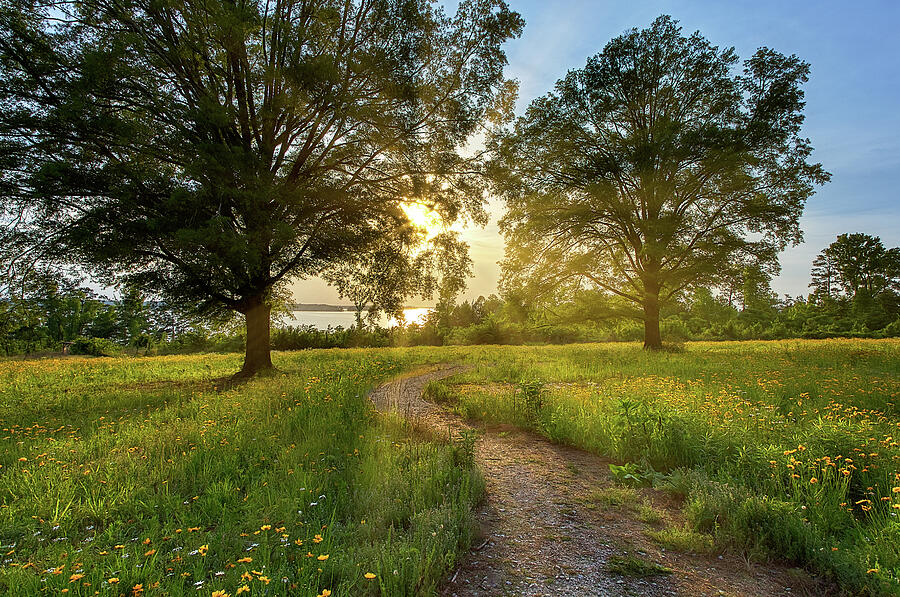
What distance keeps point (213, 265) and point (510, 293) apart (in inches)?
540

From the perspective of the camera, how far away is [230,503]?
380 cm

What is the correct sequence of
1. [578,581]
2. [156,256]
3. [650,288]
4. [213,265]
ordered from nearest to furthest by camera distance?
[578,581] → [213,265] → [156,256] → [650,288]

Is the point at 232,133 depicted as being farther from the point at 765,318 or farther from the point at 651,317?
the point at 765,318

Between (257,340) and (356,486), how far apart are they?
32.9ft

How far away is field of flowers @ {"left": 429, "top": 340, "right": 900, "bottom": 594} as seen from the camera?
308cm

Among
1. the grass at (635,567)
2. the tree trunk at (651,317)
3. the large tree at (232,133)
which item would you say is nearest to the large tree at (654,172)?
the tree trunk at (651,317)

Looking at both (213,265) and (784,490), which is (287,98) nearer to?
(213,265)

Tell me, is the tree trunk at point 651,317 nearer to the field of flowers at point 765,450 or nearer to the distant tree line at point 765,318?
the distant tree line at point 765,318

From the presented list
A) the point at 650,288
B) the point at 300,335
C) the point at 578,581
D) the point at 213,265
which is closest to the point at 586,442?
the point at 578,581

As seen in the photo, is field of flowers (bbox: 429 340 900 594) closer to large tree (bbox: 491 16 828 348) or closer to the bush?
large tree (bbox: 491 16 828 348)

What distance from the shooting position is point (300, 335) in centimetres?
3306

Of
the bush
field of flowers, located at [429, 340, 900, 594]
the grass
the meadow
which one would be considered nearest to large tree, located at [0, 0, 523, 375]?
the meadow

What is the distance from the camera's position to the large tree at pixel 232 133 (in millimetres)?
8617

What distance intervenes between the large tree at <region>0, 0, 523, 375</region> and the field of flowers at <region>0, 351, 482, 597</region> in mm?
4444
